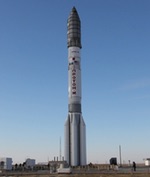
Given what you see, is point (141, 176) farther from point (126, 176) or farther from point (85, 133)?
point (85, 133)

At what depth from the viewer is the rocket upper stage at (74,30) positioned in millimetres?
84438

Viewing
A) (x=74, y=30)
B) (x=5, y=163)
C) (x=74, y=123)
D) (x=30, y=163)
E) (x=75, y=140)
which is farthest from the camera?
(x=30, y=163)

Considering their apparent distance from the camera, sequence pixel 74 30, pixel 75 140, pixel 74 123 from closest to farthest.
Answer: pixel 75 140 < pixel 74 123 < pixel 74 30

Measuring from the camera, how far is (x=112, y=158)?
3334 inches

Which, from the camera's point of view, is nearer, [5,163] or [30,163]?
[5,163]

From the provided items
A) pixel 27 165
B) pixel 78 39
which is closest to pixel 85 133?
pixel 27 165

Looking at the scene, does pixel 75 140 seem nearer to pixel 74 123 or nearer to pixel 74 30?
pixel 74 123

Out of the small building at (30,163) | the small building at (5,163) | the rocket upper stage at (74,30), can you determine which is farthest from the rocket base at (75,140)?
the rocket upper stage at (74,30)

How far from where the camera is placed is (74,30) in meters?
85.3

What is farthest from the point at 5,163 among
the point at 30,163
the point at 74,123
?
the point at 74,123

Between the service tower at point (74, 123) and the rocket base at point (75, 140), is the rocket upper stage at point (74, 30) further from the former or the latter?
the rocket base at point (75, 140)

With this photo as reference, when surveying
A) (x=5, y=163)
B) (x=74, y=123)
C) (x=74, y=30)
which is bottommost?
(x=5, y=163)

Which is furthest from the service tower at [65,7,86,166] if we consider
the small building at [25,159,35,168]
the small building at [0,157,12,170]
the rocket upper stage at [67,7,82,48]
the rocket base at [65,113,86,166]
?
the small building at [0,157,12,170]

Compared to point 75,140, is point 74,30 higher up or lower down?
higher up
